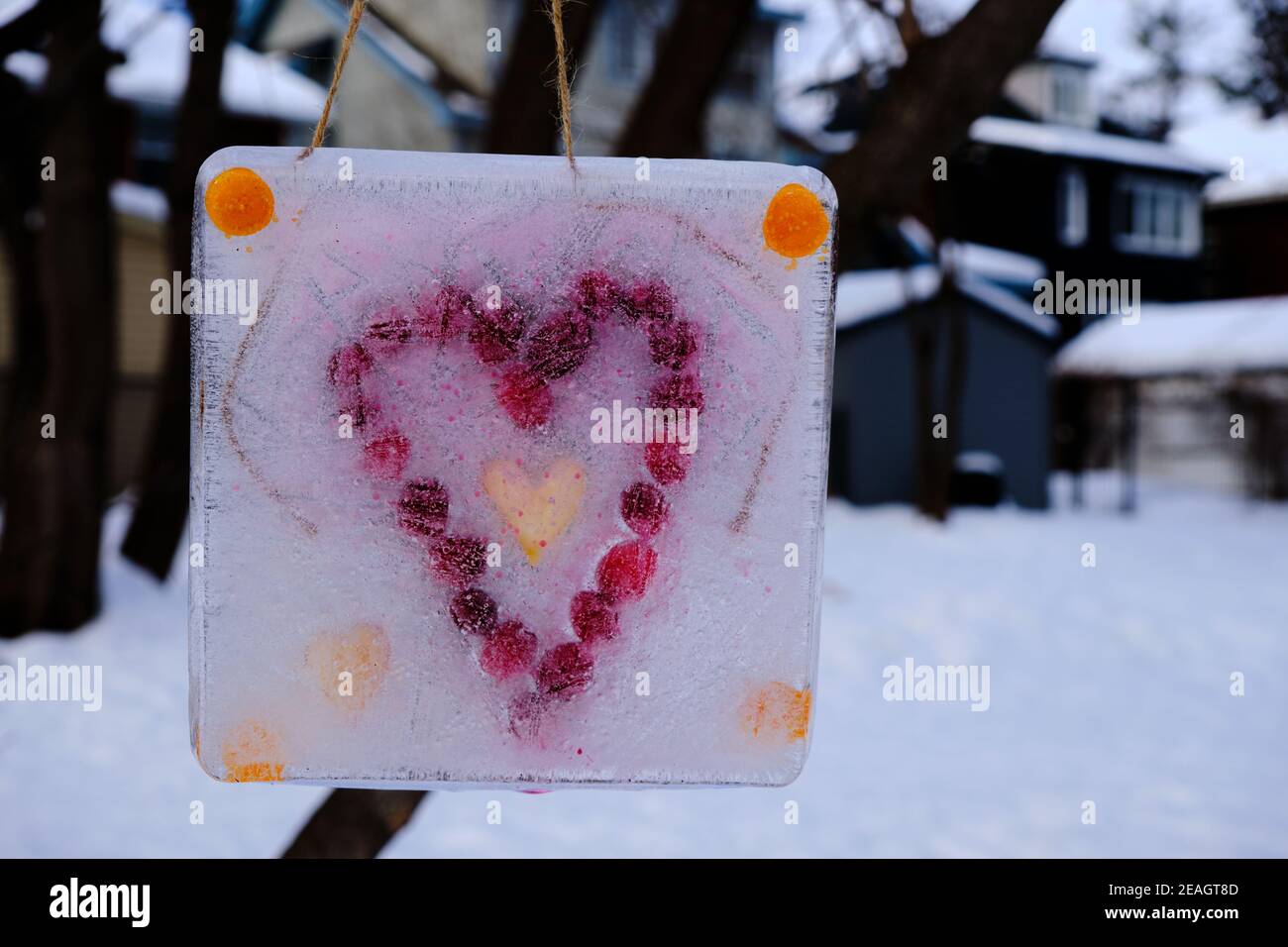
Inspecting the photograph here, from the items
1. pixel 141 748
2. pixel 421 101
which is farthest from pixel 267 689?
pixel 421 101

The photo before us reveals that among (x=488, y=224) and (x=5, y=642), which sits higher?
(x=488, y=224)

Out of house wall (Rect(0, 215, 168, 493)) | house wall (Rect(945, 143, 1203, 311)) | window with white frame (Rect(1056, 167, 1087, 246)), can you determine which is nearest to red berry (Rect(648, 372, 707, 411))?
house wall (Rect(0, 215, 168, 493))

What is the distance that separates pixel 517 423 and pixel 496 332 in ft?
0.27

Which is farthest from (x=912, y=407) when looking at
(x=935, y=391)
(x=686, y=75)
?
(x=686, y=75)

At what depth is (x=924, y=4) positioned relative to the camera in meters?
9.64

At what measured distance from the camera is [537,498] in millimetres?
1068

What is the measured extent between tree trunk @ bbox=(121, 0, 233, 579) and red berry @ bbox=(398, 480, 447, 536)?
624cm

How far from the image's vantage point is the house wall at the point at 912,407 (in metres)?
15.4

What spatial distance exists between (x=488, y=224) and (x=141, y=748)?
5.13 metres

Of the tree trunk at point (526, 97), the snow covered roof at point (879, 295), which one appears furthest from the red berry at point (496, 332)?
the snow covered roof at point (879, 295)

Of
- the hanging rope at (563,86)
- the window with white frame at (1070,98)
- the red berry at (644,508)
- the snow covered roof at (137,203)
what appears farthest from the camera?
the window with white frame at (1070,98)

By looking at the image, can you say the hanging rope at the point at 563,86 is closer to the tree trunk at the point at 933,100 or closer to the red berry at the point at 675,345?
the red berry at the point at 675,345
